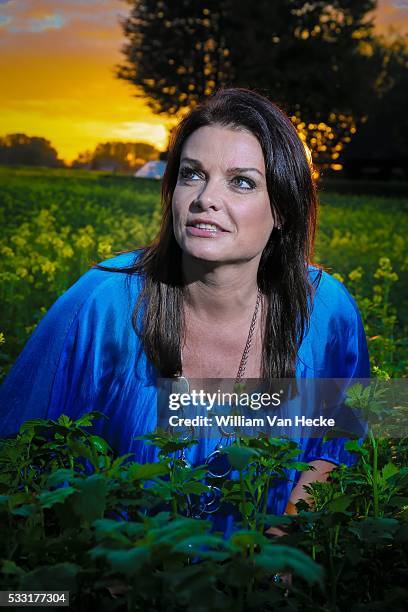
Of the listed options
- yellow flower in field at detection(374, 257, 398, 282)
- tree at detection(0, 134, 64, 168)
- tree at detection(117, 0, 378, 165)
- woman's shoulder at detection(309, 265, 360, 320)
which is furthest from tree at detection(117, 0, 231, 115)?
woman's shoulder at detection(309, 265, 360, 320)

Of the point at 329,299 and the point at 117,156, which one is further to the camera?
the point at 117,156

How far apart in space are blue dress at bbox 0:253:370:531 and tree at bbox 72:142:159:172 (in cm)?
223

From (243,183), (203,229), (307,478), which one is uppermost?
(243,183)

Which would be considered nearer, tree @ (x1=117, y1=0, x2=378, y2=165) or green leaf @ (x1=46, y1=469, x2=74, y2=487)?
green leaf @ (x1=46, y1=469, x2=74, y2=487)

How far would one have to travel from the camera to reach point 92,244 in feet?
14.0

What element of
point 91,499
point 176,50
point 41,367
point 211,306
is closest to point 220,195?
point 211,306

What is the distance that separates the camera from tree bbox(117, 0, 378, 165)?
6887mm

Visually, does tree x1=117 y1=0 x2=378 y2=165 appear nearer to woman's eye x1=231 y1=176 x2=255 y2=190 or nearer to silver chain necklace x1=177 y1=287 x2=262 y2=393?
silver chain necklace x1=177 y1=287 x2=262 y2=393

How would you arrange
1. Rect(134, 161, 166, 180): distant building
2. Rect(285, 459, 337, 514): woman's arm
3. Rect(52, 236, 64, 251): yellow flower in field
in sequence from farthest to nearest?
Rect(134, 161, 166, 180): distant building < Rect(52, 236, 64, 251): yellow flower in field < Rect(285, 459, 337, 514): woman's arm

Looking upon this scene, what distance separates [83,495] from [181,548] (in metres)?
0.14

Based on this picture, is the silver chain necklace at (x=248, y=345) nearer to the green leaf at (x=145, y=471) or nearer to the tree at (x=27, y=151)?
the green leaf at (x=145, y=471)

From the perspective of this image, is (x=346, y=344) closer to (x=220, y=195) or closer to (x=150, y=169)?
(x=220, y=195)

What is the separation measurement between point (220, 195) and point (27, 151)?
2.59m

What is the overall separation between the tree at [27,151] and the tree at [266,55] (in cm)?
163
